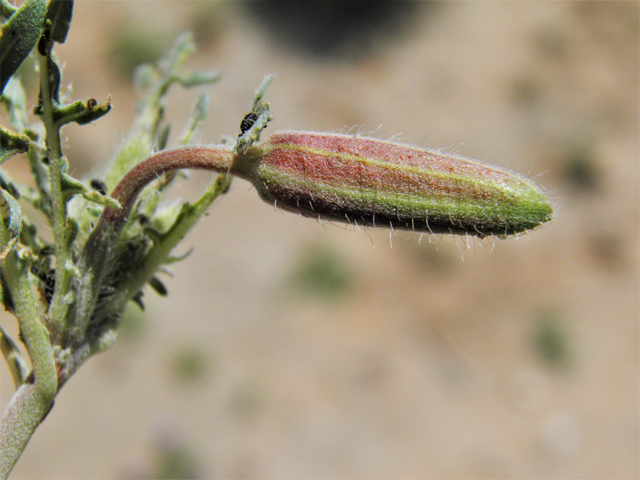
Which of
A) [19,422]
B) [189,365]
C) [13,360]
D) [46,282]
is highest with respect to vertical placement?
[189,365]

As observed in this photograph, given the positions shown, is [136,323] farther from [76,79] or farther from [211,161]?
[211,161]

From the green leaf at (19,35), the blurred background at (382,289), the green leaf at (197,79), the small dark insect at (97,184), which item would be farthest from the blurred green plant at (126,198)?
the blurred background at (382,289)

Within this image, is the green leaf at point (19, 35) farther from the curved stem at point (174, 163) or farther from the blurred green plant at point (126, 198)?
the curved stem at point (174, 163)

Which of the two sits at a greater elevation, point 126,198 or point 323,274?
point 323,274

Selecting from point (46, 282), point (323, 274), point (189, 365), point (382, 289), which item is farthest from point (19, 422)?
point (382, 289)

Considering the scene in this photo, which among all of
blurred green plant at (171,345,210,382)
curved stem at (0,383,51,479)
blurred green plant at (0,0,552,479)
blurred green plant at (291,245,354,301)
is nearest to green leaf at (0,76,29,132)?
blurred green plant at (0,0,552,479)

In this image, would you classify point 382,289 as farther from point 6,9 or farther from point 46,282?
point 6,9
